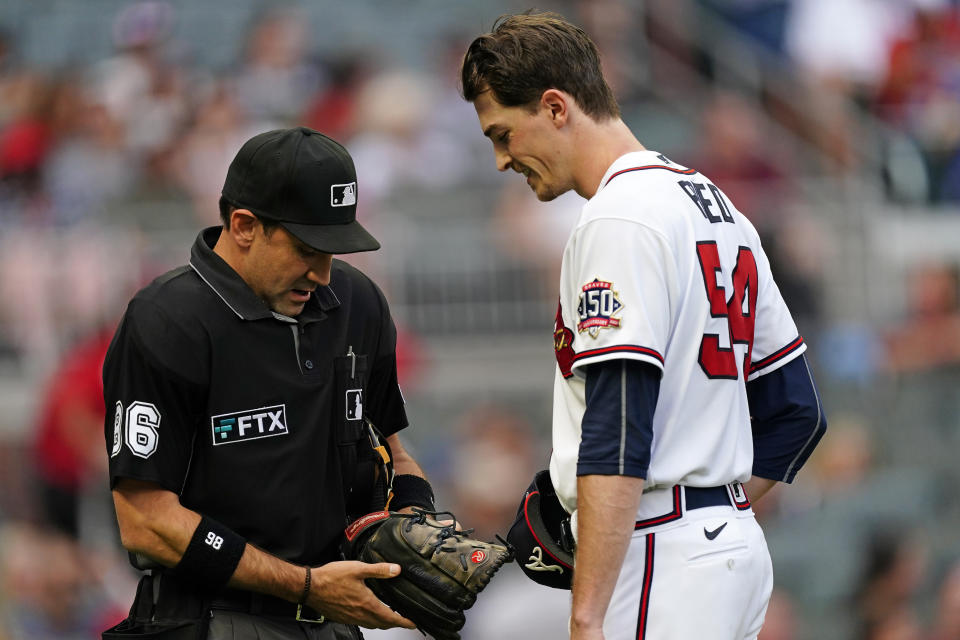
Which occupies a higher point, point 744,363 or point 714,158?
point 714,158

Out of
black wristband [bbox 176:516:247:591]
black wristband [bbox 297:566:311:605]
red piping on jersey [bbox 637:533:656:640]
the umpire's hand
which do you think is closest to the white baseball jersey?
red piping on jersey [bbox 637:533:656:640]

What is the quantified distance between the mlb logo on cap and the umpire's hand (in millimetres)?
813

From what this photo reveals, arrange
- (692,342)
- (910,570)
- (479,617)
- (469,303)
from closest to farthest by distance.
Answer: (692,342) < (479,617) < (910,570) < (469,303)

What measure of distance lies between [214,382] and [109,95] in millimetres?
6634

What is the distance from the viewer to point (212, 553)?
2.68m

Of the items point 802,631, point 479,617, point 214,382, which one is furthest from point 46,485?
point 214,382

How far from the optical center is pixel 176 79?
29.3ft

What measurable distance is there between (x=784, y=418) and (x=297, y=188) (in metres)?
1.26

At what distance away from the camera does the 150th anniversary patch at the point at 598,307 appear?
249cm

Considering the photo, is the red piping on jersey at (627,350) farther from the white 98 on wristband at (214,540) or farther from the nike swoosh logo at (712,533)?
the white 98 on wristband at (214,540)

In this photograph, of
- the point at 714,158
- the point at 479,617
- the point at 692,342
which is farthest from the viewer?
the point at 714,158

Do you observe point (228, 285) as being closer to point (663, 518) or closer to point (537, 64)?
point (537, 64)

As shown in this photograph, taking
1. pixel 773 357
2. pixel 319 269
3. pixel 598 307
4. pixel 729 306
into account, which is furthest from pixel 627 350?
pixel 319 269

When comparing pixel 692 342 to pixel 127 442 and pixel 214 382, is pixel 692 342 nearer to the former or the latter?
pixel 214 382
